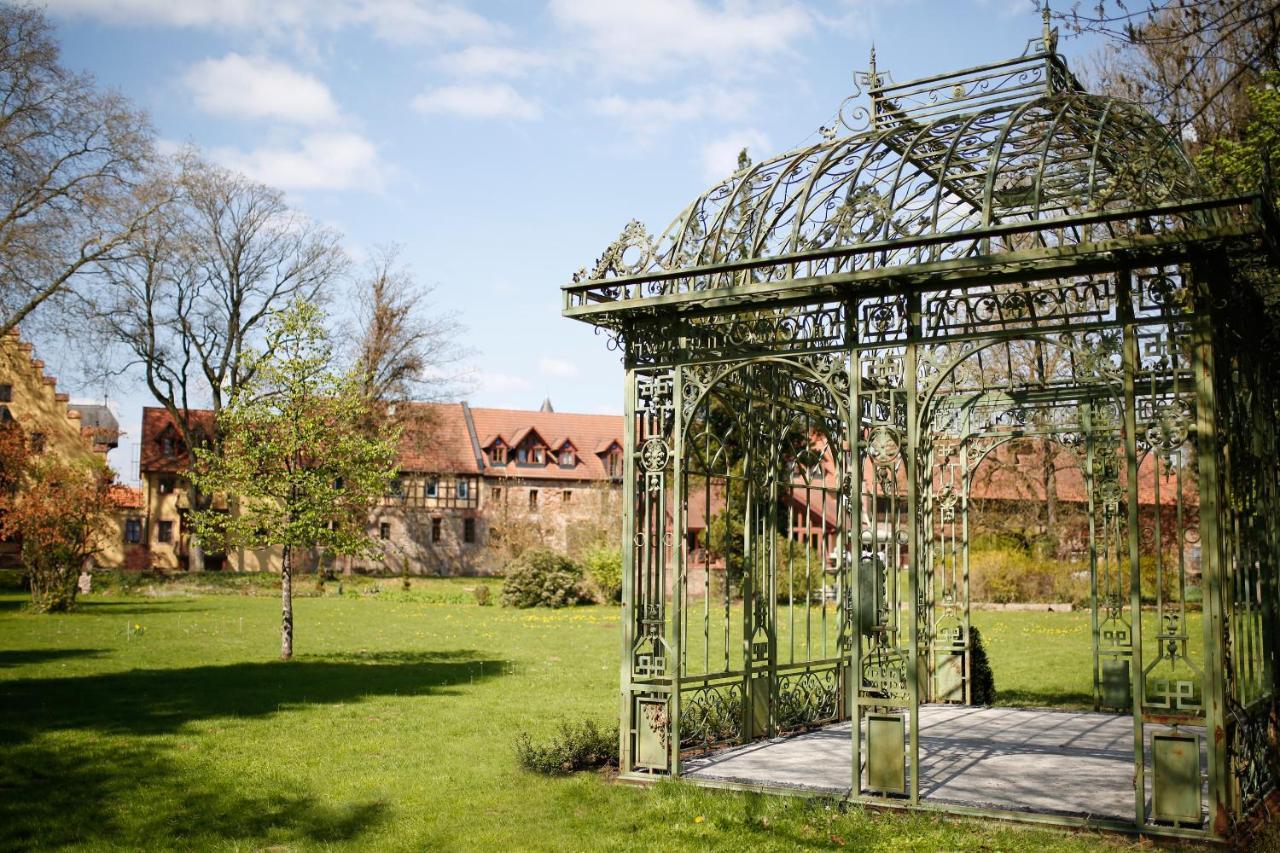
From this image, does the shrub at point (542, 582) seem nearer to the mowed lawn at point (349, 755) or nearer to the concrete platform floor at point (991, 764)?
the mowed lawn at point (349, 755)

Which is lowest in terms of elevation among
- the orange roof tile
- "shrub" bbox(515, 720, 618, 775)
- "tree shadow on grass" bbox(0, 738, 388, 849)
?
"tree shadow on grass" bbox(0, 738, 388, 849)

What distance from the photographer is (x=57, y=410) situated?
4519 cm

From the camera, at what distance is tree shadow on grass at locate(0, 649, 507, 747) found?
11500 millimetres

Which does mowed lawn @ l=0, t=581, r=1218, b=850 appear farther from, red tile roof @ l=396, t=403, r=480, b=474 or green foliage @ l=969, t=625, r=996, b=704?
red tile roof @ l=396, t=403, r=480, b=474

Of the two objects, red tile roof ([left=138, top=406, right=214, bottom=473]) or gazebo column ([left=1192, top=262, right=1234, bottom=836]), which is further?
red tile roof ([left=138, top=406, right=214, bottom=473])

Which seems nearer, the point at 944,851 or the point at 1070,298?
the point at 944,851

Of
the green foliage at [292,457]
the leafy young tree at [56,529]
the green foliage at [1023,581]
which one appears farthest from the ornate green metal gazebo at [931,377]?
the leafy young tree at [56,529]

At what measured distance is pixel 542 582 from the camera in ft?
102

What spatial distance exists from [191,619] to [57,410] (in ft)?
82.4

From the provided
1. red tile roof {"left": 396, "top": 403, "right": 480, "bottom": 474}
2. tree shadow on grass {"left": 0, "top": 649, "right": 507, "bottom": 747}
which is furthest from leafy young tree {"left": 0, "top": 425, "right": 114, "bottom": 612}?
red tile roof {"left": 396, "top": 403, "right": 480, "bottom": 474}

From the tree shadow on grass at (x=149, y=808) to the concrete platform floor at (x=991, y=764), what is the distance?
9.89ft

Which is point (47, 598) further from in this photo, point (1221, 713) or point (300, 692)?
point (1221, 713)

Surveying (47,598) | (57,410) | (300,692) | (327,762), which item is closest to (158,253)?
(47,598)

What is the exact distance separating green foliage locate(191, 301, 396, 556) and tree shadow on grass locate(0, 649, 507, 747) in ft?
7.07
